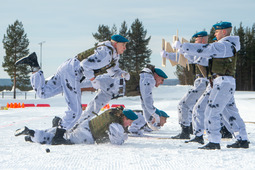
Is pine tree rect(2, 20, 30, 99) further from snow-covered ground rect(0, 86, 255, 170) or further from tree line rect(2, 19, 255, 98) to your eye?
snow-covered ground rect(0, 86, 255, 170)

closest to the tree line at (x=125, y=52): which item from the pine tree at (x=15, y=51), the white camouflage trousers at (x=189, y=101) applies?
the pine tree at (x=15, y=51)

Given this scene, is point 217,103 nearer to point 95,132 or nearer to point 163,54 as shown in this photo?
point 163,54

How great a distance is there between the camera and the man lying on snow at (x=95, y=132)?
4527 millimetres

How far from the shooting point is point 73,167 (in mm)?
3125

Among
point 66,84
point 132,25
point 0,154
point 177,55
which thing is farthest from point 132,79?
point 132,25

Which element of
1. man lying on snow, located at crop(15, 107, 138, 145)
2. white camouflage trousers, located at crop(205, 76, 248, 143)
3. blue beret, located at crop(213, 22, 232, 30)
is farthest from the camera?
man lying on snow, located at crop(15, 107, 138, 145)

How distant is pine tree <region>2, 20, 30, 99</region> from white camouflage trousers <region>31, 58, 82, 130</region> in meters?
40.8

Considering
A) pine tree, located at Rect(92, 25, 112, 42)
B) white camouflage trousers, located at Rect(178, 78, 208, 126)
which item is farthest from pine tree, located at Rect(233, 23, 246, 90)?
white camouflage trousers, located at Rect(178, 78, 208, 126)

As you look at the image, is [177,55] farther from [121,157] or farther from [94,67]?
[121,157]

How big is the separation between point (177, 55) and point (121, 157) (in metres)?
2.25

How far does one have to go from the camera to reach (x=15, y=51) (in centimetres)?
4416

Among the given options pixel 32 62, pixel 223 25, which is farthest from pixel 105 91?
pixel 223 25

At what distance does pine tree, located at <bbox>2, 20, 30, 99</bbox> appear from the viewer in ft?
143

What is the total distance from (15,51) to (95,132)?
42.9 meters
